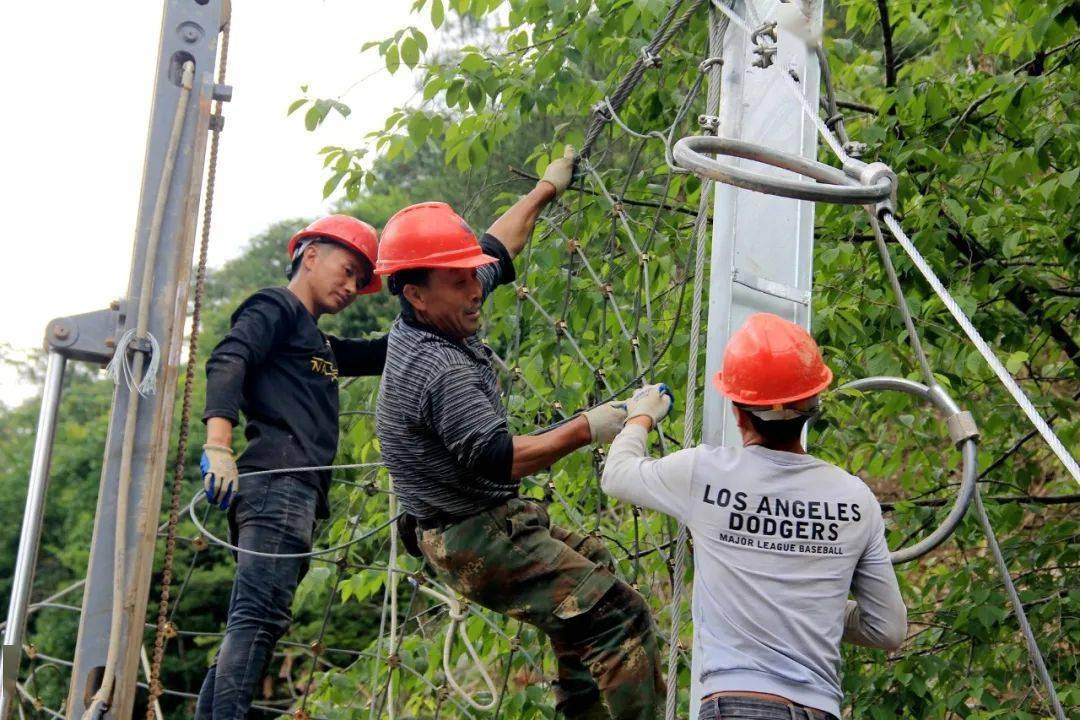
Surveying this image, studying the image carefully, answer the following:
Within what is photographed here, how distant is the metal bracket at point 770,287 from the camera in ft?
9.03

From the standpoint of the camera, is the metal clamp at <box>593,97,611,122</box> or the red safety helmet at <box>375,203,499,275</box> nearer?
the red safety helmet at <box>375,203,499,275</box>

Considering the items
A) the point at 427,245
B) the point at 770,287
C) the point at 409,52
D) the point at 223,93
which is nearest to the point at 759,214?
the point at 770,287

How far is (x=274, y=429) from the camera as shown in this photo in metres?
3.56

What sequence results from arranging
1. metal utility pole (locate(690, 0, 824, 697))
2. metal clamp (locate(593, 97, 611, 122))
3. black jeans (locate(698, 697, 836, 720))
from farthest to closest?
metal clamp (locate(593, 97, 611, 122)) → metal utility pole (locate(690, 0, 824, 697)) → black jeans (locate(698, 697, 836, 720))

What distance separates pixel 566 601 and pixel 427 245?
2.96ft

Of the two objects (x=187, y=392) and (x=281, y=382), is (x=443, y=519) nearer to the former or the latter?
(x=187, y=392)

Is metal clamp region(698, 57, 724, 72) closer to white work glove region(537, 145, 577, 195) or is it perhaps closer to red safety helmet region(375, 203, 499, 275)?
red safety helmet region(375, 203, 499, 275)

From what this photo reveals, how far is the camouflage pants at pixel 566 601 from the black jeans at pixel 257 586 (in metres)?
0.57

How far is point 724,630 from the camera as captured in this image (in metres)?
2.30

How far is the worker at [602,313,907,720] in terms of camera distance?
7.38 feet

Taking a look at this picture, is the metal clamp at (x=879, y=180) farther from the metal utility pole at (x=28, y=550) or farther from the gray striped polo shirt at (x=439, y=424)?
the metal utility pole at (x=28, y=550)

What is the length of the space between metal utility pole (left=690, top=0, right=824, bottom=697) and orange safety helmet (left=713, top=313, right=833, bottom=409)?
25 cm

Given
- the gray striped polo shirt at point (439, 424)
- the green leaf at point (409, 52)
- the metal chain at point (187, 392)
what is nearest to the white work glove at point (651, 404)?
the gray striped polo shirt at point (439, 424)

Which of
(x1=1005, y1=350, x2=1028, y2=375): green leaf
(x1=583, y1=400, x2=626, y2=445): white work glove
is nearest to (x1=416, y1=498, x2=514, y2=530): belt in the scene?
(x1=583, y1=400, x2=626, y2=445): white work glove
